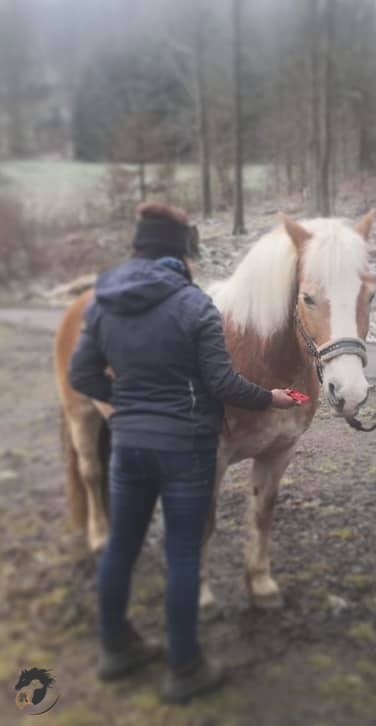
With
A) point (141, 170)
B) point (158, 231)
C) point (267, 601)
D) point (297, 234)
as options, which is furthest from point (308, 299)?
point (267, 601)

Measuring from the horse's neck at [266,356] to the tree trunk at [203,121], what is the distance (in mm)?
492

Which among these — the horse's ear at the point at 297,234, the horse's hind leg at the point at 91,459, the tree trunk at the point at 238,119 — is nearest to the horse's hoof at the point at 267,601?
the horse's hind leg at the point at 91,459

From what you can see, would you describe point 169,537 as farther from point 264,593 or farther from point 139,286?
point 139,286

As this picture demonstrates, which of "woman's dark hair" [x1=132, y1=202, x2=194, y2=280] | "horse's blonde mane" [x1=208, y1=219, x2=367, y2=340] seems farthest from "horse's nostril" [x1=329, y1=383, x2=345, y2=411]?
"woman's dark hair" [x1=132, y1=202, x2=194, y2=280]

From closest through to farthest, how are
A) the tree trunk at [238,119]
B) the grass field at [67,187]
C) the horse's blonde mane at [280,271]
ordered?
the horse's blonde mane at [280,271] < the grass field at [67,187] < the tree trunk at [238,119]

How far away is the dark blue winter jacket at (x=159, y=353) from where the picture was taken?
4.67ft

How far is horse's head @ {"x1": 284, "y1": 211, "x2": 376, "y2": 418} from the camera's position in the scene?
157 centimetres

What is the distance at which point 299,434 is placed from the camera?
1948mm

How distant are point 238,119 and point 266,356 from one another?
831 millimetres

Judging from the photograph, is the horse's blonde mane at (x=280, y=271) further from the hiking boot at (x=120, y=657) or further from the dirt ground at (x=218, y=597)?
the hiking boot at (x=120, y=657)

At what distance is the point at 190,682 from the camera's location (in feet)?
5.00

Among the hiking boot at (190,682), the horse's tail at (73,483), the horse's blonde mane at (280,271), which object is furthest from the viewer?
the horse's tail at (73,483)

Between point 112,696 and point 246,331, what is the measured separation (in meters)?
0.99

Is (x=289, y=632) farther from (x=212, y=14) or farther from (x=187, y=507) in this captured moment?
(x=212, y=14)
